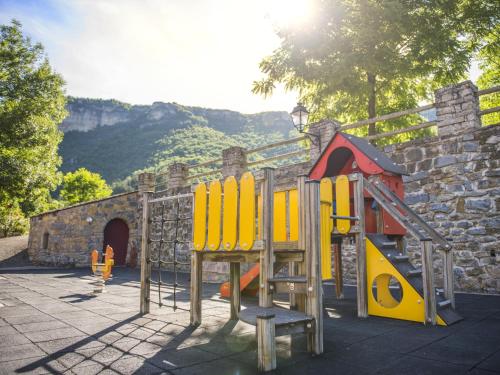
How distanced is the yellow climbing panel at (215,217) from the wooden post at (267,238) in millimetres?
911

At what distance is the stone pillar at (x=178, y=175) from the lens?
49.5 feet

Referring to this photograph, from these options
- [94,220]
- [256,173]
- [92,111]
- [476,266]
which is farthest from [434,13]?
[92,111]

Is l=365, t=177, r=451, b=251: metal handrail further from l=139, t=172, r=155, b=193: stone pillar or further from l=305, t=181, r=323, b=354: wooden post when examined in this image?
l=139, t=172, r=155, b=193: stone pillar

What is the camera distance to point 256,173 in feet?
12.3

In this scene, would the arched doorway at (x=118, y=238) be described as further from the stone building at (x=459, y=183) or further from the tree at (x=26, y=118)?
the stone building at (x=459, y=183)

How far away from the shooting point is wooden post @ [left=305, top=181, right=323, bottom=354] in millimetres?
3287

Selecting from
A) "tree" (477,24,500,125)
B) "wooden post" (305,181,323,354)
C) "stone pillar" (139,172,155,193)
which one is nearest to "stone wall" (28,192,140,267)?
"stone pillar" (139,172,155,193)

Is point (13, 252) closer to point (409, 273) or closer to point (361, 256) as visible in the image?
point (361, 256)

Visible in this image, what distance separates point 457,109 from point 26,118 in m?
23.0

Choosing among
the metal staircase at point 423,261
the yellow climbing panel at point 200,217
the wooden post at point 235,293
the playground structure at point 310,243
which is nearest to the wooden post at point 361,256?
the playground structure at point 310,243

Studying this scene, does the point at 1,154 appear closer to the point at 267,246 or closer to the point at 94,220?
the point at 94,220

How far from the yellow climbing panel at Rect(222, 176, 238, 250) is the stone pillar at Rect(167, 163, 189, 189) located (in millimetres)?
11307

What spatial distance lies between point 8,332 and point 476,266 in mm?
8288

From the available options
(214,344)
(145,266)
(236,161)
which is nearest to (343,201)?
(214,344)
